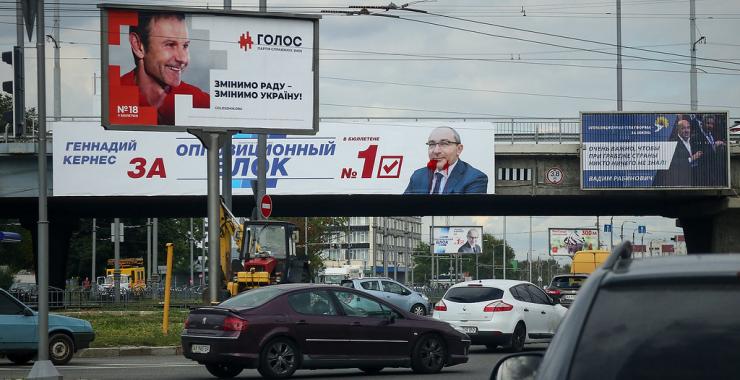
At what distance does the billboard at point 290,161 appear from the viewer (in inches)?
1869

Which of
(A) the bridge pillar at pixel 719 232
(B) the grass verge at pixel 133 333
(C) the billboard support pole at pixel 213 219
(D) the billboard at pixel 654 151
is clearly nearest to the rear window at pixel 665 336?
(B) the grass verge at pixel 133 333

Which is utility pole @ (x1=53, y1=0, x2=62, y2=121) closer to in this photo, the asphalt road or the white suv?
the white suv

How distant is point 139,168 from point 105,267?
191 ft

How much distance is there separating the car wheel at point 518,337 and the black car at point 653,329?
1984 centimetres

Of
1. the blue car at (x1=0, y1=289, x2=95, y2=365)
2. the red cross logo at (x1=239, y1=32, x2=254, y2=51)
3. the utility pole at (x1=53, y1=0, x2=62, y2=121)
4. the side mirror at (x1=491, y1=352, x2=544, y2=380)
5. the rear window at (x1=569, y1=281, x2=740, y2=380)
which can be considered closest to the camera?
the rear window at (x1=569, y1=281, x2=740, y2=380)

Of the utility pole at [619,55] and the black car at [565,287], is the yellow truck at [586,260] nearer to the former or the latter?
the utility pole at [619,55]

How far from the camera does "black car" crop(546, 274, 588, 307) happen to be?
32438 millimetres

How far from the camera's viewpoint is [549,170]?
48.6 meters

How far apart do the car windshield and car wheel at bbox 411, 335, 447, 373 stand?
2.48 metres

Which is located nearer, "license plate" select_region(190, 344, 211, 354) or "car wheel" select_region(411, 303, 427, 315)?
"license plate" select_region(190, 344, 211, 354)

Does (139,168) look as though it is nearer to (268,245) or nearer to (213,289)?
(268,245)

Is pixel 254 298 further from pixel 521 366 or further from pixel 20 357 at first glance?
pixel 521 366

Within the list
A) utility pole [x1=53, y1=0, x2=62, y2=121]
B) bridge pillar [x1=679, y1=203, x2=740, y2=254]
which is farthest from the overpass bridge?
utility pole [x1=53, y1=0, x2=62, y2=121]

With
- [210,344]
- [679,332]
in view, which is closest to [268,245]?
[210,344]
